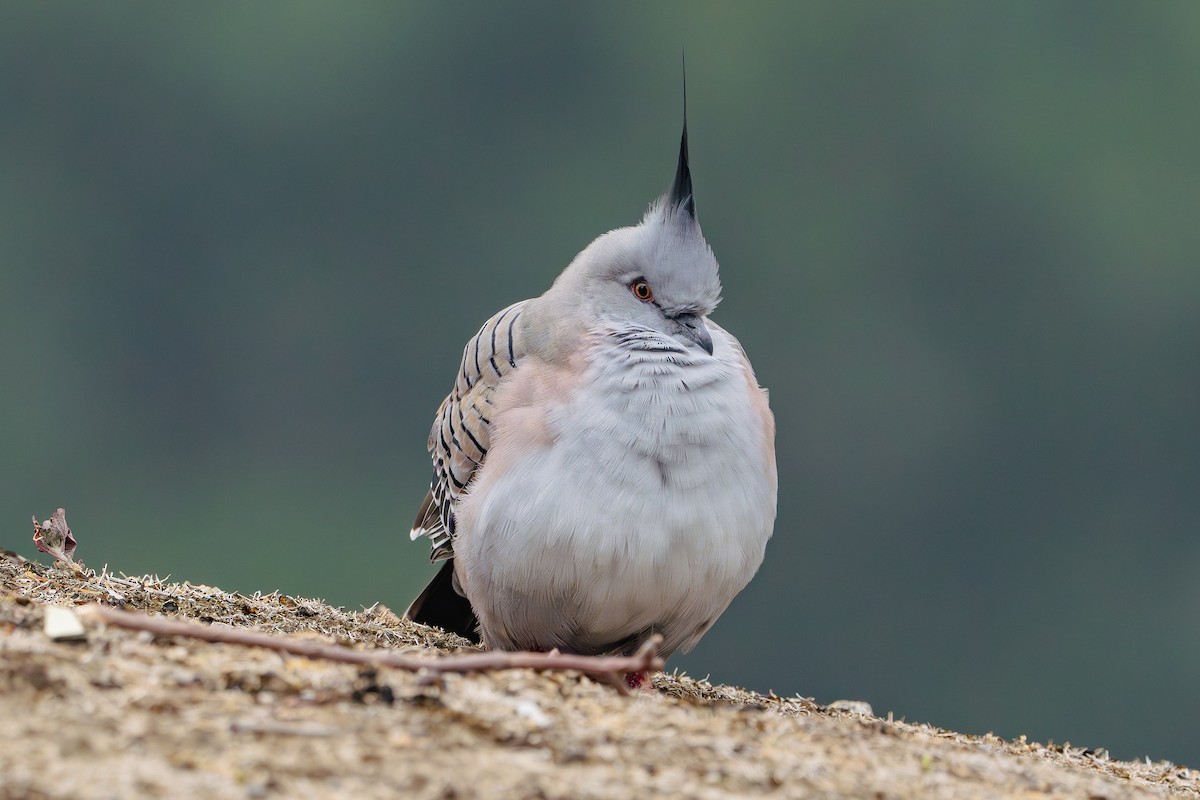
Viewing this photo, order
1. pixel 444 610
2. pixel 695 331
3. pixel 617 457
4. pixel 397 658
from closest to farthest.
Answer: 1. pixel 397 658
2. pixel 617 457
3. pixel 695 331
4. pixel 444 610

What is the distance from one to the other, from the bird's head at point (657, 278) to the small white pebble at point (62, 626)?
7.09ft

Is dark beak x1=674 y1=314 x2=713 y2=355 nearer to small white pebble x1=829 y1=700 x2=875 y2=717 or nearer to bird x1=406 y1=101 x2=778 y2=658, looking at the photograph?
bird x1=406 y1=101 x2=778 y2=658

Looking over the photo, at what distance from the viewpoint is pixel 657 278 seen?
4.88 meters

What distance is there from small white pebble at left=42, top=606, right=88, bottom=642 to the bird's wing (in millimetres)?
1864

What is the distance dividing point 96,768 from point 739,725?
1562 mm

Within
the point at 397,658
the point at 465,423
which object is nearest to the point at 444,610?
the point at 465,423

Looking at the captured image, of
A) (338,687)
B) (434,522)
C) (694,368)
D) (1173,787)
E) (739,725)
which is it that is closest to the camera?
(338,687)

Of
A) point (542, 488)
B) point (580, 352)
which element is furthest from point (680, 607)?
point (580, 352)

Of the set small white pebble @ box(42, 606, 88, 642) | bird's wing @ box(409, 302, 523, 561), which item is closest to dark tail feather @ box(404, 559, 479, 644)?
bird's wing @ box(409, 302, 523, 561)

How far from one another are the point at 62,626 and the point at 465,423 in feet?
6.76

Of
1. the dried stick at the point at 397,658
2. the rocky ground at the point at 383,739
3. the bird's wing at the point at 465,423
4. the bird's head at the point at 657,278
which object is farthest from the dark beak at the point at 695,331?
the dried stick at the point at 397,658

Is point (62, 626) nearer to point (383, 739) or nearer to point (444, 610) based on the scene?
point (383, 739)

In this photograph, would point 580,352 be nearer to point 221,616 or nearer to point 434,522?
point 434,522

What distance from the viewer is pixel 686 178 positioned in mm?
5066
